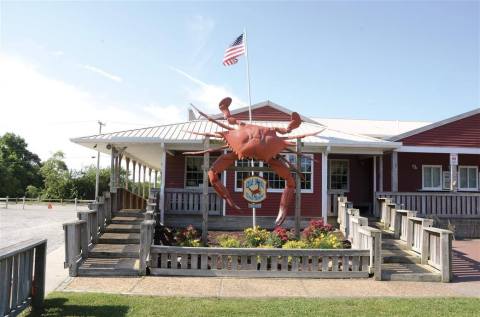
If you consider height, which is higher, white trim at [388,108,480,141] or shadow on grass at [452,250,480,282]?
white trim at [388,108,480,141]

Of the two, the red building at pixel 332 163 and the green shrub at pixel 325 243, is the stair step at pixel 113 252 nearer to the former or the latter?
the red building at pixel 332 163

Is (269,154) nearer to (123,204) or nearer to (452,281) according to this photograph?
(452,281)

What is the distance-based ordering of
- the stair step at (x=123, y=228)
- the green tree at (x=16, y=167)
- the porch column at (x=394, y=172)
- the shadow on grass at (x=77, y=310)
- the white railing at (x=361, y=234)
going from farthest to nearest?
the green tree at (x=16, y=167) < the porch column at (x=394, y=172) < the stair step at (x=123, y=228) < the white railing at (x=361, y=234) < the shadow on grass at (x=77, y=310)

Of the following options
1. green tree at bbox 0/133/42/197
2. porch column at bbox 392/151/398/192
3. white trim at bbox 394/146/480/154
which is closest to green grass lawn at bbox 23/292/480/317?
Answer: porch column at bbox 392/151/398/192

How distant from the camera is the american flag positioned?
11430mm

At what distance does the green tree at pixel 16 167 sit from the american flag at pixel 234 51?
157 ft

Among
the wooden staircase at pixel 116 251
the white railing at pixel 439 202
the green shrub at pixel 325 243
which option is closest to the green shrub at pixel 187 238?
the wooden staircase at pixel 116 251

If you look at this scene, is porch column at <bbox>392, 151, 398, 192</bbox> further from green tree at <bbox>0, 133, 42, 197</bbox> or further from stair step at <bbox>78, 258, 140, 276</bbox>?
green tree at <bbox>0, 133, 42, 197</bbox>

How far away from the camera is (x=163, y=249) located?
7.81 m

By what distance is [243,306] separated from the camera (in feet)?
18.2

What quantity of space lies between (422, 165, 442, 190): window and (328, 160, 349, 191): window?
10.5 feet

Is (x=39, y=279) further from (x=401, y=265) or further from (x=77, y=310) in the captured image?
(x=401, y=265)

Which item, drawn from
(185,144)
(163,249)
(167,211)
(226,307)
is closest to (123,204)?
(167,211)

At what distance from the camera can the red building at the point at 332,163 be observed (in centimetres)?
1241
